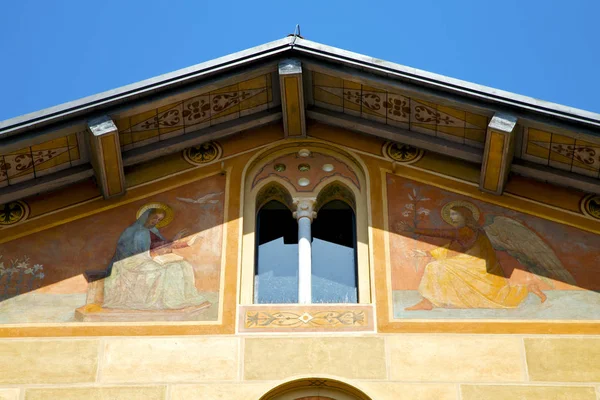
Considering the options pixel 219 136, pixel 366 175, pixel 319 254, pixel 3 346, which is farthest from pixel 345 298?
pixel 3 346

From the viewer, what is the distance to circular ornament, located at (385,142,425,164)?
14375 millimetres

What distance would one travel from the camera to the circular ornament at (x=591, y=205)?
45.0 ft

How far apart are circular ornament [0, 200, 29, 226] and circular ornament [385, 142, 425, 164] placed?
417 centimetres

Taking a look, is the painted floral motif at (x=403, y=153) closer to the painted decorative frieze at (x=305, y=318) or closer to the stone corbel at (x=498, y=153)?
the stone corbel at (x=498, y=153)

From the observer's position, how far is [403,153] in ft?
47.3

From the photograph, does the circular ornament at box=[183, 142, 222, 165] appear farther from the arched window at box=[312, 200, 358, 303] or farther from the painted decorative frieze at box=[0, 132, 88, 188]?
the arched window at box=[312, 200, 358, 303]

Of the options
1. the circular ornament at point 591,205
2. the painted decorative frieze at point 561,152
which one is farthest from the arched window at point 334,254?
the circular ornament at point 591,205

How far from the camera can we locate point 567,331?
12.6 metres

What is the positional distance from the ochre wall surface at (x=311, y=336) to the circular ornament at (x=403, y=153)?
531mm

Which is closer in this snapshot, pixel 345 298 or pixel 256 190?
pixel 345 298

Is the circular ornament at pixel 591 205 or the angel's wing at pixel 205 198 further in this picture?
the angel's wing at pixel 205 198

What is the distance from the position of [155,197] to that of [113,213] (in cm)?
52

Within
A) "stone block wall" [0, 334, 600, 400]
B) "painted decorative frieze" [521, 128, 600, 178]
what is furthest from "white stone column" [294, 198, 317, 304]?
"painted decorative frieze" [521, 128, 600, 178]

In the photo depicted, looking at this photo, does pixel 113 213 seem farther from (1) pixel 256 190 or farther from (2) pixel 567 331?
(2) pixel 567 331
